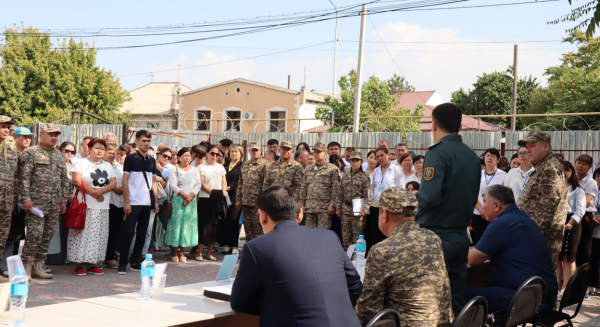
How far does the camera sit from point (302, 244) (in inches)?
121

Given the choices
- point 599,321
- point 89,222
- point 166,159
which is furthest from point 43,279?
point 599,321

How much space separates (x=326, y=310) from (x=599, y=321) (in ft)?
15.6

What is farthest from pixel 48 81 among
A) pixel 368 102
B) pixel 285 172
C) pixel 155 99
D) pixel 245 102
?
pixel 285 172

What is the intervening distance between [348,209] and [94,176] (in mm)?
3677

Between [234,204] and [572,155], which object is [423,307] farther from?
[572,155]

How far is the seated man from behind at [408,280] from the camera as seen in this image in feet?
10.9

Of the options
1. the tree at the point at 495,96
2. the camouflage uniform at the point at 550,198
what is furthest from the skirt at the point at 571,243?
the tree at the point at 495,96

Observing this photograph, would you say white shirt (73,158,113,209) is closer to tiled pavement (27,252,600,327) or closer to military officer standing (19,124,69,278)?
military officer standing (19,124,69,278)

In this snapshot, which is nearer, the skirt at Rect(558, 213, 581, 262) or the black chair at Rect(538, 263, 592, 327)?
the black chair at Rect(538, 263, 592, 327)

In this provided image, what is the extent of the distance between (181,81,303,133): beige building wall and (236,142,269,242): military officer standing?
28.1m

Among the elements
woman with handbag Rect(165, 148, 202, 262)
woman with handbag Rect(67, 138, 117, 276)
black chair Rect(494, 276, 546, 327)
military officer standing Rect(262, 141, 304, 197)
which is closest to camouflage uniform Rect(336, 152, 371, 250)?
military officer standing Rect(262, 141, 304, 197)

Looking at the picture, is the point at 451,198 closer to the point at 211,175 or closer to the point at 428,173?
the point at 428,173

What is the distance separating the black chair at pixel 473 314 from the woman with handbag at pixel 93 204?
5.75 meters

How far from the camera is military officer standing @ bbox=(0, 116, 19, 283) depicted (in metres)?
6.99
